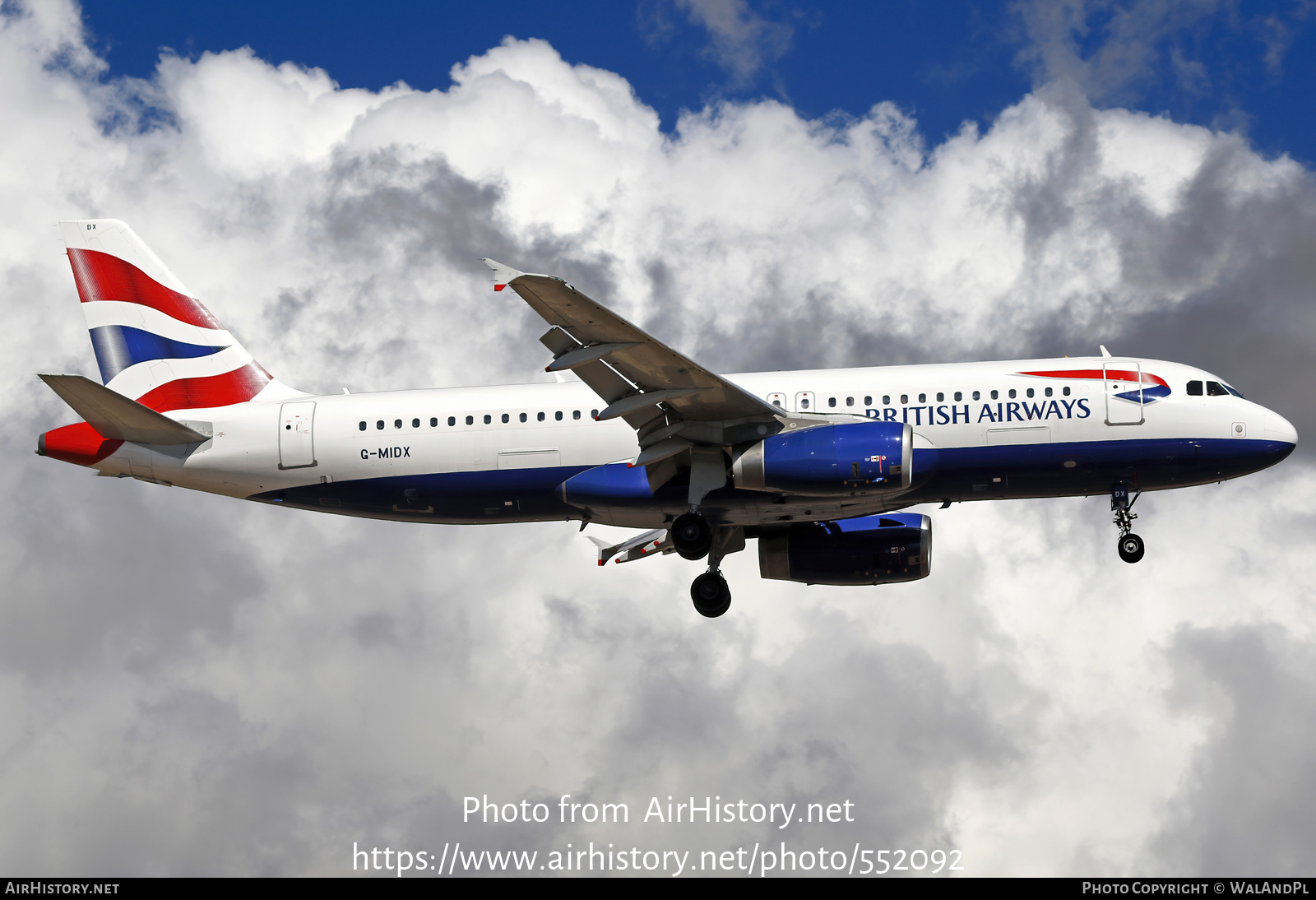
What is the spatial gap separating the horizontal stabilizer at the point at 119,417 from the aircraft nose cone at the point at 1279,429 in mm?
28469

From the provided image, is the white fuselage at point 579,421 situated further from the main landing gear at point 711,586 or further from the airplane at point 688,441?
the main landing gear at point 711,586

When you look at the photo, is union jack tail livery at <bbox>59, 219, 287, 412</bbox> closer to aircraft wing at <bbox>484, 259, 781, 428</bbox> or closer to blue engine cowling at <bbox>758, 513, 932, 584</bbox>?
aircraft wing at <bbox>484, 259, 781, 428</bbox>

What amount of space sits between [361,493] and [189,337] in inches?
326

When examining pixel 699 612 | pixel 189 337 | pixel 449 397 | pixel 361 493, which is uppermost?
pixel 189 337

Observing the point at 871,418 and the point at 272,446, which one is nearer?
the point at 871,418

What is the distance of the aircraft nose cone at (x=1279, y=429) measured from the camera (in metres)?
35.1

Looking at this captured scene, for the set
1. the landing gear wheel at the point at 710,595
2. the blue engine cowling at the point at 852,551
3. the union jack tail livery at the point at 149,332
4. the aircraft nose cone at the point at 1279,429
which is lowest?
the landing gear wheel at the point at 710,595

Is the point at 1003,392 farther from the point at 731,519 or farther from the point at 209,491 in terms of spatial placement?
the point at 209,491

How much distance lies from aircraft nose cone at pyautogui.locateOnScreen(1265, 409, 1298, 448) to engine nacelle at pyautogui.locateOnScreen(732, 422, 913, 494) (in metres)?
9.78

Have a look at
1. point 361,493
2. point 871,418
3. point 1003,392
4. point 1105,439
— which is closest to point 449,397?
point 361,493

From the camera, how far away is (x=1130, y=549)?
36125mm

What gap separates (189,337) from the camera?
40938 millimetres

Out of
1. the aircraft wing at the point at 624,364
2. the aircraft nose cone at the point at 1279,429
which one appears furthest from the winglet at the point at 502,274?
the aircraft nose cone at the point at 1279,429

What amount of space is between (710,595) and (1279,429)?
15.7 metres
